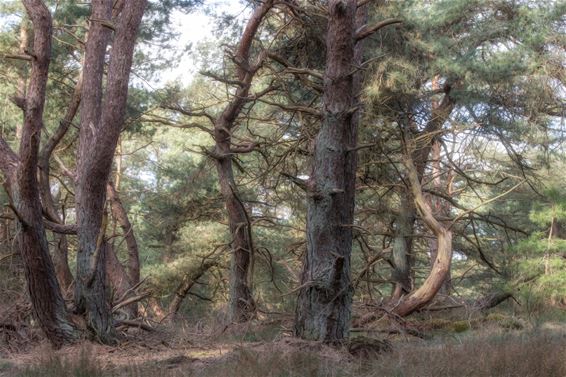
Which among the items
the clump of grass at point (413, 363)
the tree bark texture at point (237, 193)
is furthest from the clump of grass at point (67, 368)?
the tree bark texture at point (237, 193)

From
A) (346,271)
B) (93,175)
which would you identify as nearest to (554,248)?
(346,271)

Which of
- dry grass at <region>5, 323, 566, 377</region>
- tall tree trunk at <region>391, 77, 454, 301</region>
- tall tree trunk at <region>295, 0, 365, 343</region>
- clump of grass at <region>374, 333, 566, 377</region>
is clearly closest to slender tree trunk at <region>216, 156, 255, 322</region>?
tall tree trunk at <region>391, 77, 454, 301</region>

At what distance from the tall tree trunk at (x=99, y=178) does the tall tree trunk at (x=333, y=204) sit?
9.25 ft

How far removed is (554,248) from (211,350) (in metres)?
10.0

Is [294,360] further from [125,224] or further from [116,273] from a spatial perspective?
[125,224]

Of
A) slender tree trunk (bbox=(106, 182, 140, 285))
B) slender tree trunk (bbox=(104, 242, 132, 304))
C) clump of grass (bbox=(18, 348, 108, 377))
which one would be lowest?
clump of grass (bbox=(18, 348, 108, 377))

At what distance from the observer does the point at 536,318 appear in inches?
457

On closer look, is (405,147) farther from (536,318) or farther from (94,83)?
(94,83)

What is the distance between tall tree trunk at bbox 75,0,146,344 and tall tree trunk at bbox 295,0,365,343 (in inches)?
111

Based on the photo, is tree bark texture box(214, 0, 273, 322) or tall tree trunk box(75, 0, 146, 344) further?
tree bark texture box(214, 0, 273, 322)

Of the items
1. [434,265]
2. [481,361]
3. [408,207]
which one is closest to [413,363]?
[481,361]

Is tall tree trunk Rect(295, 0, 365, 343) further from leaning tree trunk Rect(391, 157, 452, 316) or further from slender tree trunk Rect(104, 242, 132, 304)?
slender tree trunk Rect(104, 242, 132, 304)

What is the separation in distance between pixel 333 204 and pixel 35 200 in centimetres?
380

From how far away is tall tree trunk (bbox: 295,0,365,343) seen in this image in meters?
7.56
